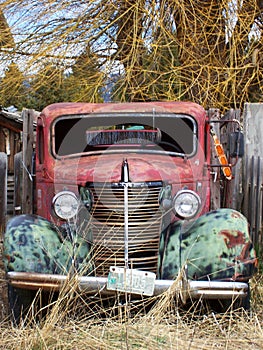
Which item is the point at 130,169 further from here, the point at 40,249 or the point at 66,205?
the point at 40,249

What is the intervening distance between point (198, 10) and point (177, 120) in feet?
13.9

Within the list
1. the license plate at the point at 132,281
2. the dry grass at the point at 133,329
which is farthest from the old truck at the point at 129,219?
the dry grass at the point at 133,329

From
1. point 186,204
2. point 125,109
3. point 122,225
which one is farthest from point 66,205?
point 125,109

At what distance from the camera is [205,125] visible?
466 centimetres

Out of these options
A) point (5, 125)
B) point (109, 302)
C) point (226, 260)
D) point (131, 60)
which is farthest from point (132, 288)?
point (5, 125)

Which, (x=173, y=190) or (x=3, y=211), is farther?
(x=3, y=211)

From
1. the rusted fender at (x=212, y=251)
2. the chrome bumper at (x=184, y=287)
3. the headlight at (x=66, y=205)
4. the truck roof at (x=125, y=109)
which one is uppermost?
the truck roof at (x=125, y=109)

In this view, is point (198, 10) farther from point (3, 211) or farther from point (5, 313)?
point (5, 313)

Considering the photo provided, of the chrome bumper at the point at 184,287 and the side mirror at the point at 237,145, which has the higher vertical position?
the side mirror at the point at 237,145

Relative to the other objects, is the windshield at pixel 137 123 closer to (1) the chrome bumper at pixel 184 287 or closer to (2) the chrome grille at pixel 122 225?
(2) the chrome grille at pixel 122 225

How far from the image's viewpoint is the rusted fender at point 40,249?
141 inches

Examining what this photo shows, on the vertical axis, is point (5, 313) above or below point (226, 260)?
below

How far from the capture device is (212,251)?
3574 millimetres

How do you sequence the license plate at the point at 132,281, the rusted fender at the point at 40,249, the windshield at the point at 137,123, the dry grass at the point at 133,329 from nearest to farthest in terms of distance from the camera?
the dry grass at the point at 133,329, the license plate at the point at 132,281, the rusted fender at the point at 40,249, the windshield at the point at 137,123
